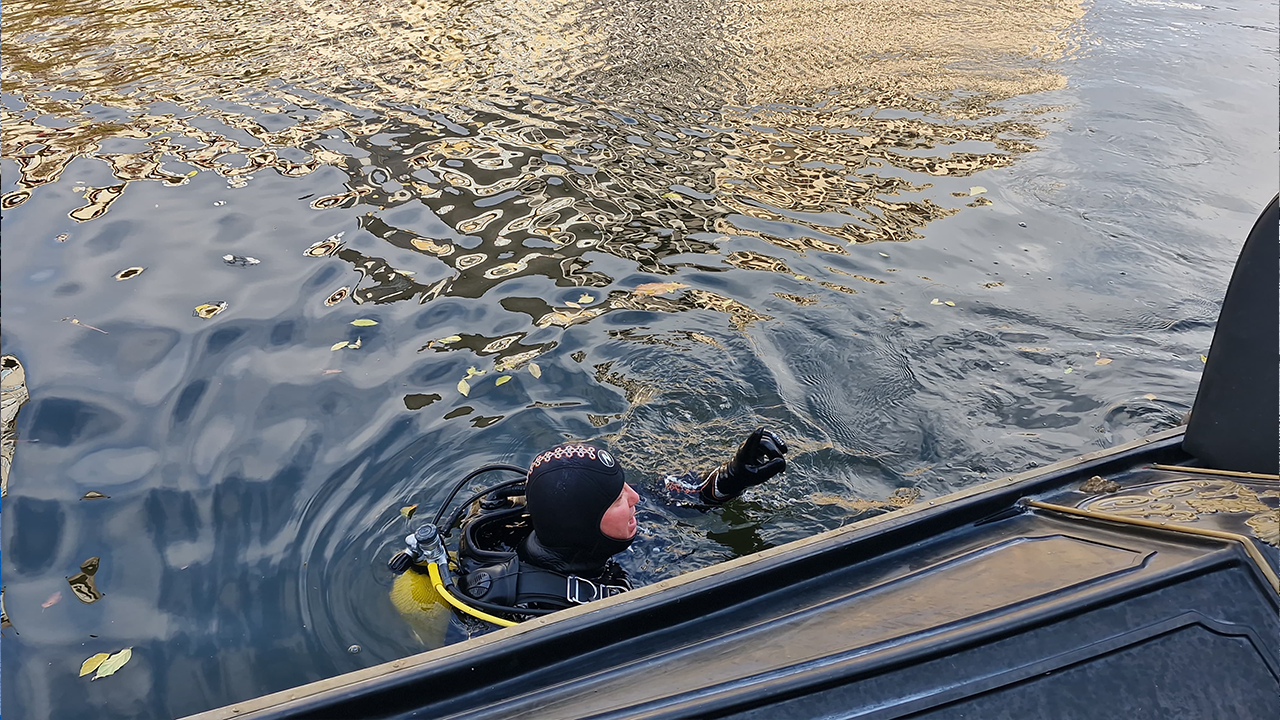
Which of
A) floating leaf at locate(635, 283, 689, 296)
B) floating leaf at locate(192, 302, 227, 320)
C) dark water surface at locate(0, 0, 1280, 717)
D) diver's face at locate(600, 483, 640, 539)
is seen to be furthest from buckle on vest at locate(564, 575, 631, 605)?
floating leaf at locate(192, 302, 227, 320)

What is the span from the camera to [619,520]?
3.59 metres

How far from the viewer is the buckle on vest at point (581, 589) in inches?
139

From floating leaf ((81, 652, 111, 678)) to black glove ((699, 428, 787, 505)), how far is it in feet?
9.92

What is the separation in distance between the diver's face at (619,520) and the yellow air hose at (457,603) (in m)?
0.56

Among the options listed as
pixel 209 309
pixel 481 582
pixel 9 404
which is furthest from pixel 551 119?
pixel 481 582

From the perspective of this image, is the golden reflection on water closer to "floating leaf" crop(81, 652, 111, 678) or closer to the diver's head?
the diver's head

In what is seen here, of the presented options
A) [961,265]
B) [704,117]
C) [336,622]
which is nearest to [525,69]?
[704,117]

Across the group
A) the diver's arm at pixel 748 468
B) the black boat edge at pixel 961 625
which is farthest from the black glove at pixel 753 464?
the black boat edge at pixel 961 625

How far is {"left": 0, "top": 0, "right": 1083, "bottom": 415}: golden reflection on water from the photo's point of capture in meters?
7.42

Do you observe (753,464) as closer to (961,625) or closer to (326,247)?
(961,625)

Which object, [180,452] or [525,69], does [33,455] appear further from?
[525,69]

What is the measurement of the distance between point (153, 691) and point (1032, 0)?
57.1 ft

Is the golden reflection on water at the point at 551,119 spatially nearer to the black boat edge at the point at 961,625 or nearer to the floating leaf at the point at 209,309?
the floating leaf at the point at 209,309

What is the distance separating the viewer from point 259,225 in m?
7.49
